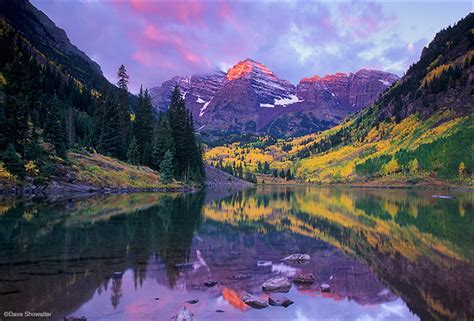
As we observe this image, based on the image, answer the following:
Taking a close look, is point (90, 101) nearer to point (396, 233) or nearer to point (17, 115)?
point (17, 115)

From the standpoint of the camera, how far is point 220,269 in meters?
21.1

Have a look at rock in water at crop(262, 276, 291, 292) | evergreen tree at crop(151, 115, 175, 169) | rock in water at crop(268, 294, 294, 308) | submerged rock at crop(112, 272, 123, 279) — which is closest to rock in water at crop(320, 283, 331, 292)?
rock in water at crop(262, 276, 291, 292)

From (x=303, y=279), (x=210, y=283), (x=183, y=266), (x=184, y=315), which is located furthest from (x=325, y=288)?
(x=183, y=266)

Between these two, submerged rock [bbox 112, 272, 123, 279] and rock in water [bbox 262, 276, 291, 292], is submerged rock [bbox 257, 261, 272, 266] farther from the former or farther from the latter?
submerged rock [bbox 112, 272, 123, 279]

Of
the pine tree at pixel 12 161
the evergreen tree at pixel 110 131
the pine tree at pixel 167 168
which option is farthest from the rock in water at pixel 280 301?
the evergreen tree at pixel 110 131

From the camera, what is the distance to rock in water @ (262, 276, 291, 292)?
687 inches

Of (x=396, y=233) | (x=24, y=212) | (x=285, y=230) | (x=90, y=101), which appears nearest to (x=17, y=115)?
(x=24, y=212)

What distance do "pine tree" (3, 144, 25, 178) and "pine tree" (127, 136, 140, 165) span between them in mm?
36529

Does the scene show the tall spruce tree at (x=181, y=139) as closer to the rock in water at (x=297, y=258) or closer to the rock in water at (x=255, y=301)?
the rock in water at (x=297, y=258)

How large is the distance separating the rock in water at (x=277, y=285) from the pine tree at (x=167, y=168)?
81.0m

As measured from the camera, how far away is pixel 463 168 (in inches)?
6284

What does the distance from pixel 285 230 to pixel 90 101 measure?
166353 mm

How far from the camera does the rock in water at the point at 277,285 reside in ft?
57.3

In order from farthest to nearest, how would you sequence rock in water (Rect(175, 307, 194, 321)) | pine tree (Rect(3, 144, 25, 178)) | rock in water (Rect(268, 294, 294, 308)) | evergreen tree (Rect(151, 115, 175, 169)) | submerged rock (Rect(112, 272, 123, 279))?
evergreen tree (Rect(151, 115, 175, 169)) → pine tree (Rect(3, 144, 25, 178)) → submerged rock (Rect(112, 272, 123, 279)) → rock in water (Rect(268, 294, 294, 308)) → rock in water (Rect(175, 307, 194, 321))
